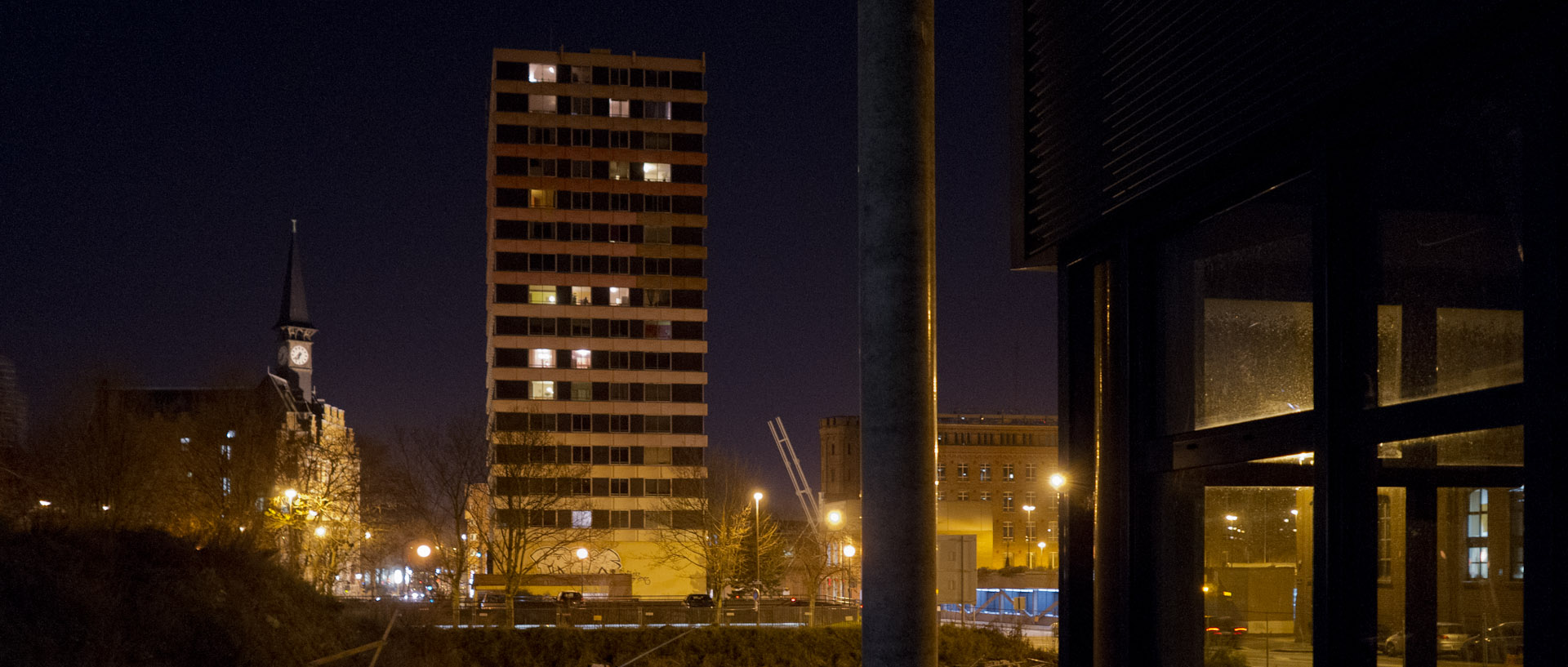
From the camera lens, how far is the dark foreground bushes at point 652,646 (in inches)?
1411

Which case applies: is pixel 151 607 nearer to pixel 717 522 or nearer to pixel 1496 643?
pixel 1496 643

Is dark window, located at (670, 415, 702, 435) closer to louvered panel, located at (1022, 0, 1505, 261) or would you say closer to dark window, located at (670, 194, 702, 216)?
dark window, located at (670, 194, 702, 216)

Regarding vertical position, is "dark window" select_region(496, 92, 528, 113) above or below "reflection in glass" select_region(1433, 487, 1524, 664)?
above

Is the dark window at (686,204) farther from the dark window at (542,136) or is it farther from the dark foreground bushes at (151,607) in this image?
the dark foreground bushes at (151,607)

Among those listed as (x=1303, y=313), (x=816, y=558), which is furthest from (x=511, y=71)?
(x=1303, y=313)

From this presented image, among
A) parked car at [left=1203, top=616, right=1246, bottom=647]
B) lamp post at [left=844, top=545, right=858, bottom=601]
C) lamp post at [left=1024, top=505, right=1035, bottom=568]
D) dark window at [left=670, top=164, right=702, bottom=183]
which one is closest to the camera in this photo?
parked car at [left=1203, top=616, right=1246, bottom=647]

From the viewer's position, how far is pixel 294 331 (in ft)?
627

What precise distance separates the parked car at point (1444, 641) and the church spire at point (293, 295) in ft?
642

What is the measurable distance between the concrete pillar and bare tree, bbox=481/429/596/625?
45975mm

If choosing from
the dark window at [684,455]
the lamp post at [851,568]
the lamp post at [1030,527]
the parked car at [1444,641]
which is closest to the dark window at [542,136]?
the dark window at [684,455]

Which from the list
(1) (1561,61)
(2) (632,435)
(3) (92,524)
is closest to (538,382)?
(2) (632,435)

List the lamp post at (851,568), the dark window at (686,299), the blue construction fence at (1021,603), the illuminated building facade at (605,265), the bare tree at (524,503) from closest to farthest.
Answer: the blue construction fence at (1021,603) < the bare tree at (524,503) < the lamp post at (851,568) < the illuminated building facade at (605,265) < the dark window at (686,299)

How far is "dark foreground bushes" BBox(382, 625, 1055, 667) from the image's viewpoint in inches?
1411

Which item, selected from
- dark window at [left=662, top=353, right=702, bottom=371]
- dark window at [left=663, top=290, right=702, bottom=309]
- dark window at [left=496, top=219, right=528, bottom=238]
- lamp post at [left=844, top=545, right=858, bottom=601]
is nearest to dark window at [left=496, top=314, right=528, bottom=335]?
dark window at [left=496, top=219, right=528, bottom=238]
